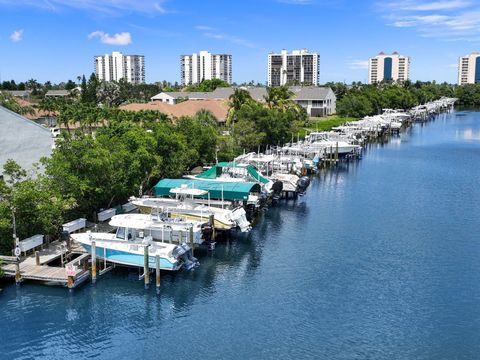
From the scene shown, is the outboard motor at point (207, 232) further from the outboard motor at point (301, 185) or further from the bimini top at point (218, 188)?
the outboard motor at point (301, 185)

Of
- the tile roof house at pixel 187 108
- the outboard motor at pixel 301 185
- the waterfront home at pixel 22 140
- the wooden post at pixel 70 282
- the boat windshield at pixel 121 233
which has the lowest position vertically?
the wooden post at pixel 70 282

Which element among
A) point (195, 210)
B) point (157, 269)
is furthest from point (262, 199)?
point (157, 269)

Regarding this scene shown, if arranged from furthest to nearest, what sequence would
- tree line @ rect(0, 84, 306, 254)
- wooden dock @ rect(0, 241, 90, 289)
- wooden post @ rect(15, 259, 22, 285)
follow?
tree line @ rect(0, 84, 306, 254), wooden post @ rect(15, 259, 22, 285), wooden dock @ rect(0, 241, 90, 289)

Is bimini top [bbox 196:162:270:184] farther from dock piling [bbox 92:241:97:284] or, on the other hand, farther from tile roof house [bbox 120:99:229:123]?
tile roof house [bbox 120:99:229:123]

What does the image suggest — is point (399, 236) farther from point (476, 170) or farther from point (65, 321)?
point (476, 170)

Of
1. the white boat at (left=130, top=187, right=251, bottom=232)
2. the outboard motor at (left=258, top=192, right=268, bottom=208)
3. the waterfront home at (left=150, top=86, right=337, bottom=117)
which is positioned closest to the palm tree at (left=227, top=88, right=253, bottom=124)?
the outboard motor at (left=258, top=192, right=268, bottom=208)

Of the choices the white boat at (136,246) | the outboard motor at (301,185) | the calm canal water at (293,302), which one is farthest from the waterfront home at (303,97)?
the white boat at (136,246)

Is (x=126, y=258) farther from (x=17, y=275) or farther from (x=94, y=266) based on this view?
(x=17, y=275)
